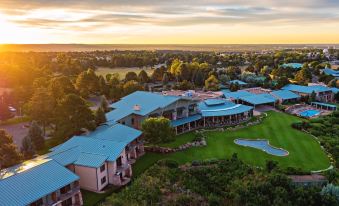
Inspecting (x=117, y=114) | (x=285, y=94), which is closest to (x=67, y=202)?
(x=117, y=114)

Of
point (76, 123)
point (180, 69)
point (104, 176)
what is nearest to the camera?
point (104, 176)

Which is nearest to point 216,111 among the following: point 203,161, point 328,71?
point 203,161

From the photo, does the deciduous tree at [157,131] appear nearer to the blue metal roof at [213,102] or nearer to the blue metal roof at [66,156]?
the blue metal roof at [66,156]

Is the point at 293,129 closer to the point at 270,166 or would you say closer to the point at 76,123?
the point at 270,166

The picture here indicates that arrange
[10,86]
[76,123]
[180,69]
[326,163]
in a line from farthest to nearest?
[180,69] < [10,86] < [76,123] < [326,163]

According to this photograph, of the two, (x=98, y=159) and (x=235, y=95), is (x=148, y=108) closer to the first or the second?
(x=98, y=159)

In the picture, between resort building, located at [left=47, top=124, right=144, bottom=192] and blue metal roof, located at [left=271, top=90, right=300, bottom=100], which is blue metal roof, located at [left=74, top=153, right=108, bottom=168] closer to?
resort building, located at [left=47, top=124, right=144, bottom=192]
